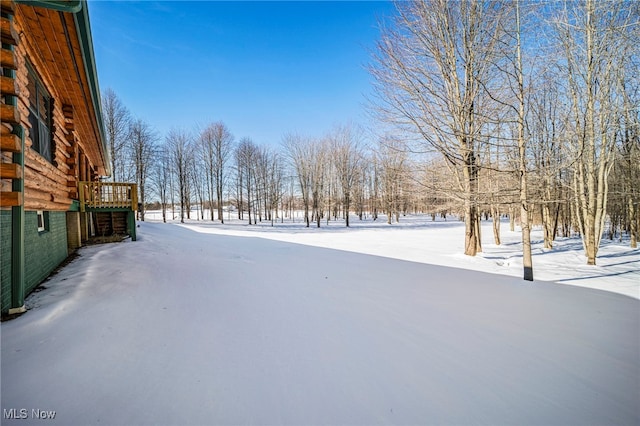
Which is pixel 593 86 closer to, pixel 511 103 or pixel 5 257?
pixel 511 103

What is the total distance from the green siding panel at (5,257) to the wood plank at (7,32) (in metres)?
2.08

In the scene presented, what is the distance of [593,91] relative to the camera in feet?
28.1

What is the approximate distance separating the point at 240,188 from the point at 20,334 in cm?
2980

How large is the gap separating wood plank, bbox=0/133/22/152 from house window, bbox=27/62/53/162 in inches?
87.6

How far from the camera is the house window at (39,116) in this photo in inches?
193

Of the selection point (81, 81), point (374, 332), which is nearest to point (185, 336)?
point (374, 332)

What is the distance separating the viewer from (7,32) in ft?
10.3

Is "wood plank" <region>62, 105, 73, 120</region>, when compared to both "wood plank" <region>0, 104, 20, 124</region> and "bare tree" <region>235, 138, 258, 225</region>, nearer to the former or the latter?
"wood plank" <region>0, 104, 20, 124</region>

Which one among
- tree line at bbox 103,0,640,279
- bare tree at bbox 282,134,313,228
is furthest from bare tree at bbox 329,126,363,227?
tree line at bbox 103,0,640,279

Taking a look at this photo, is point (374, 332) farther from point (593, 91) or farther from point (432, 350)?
point (593, 91)

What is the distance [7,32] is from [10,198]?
195 cm

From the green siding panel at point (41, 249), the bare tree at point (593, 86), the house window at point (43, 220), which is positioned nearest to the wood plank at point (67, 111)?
the green siding panel at point (41, 249)

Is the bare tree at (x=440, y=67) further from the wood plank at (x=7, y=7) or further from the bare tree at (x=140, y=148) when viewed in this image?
the bare tree at (x=140, y=148)

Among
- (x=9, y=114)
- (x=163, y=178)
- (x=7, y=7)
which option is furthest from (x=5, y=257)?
(x=163, y=178)
